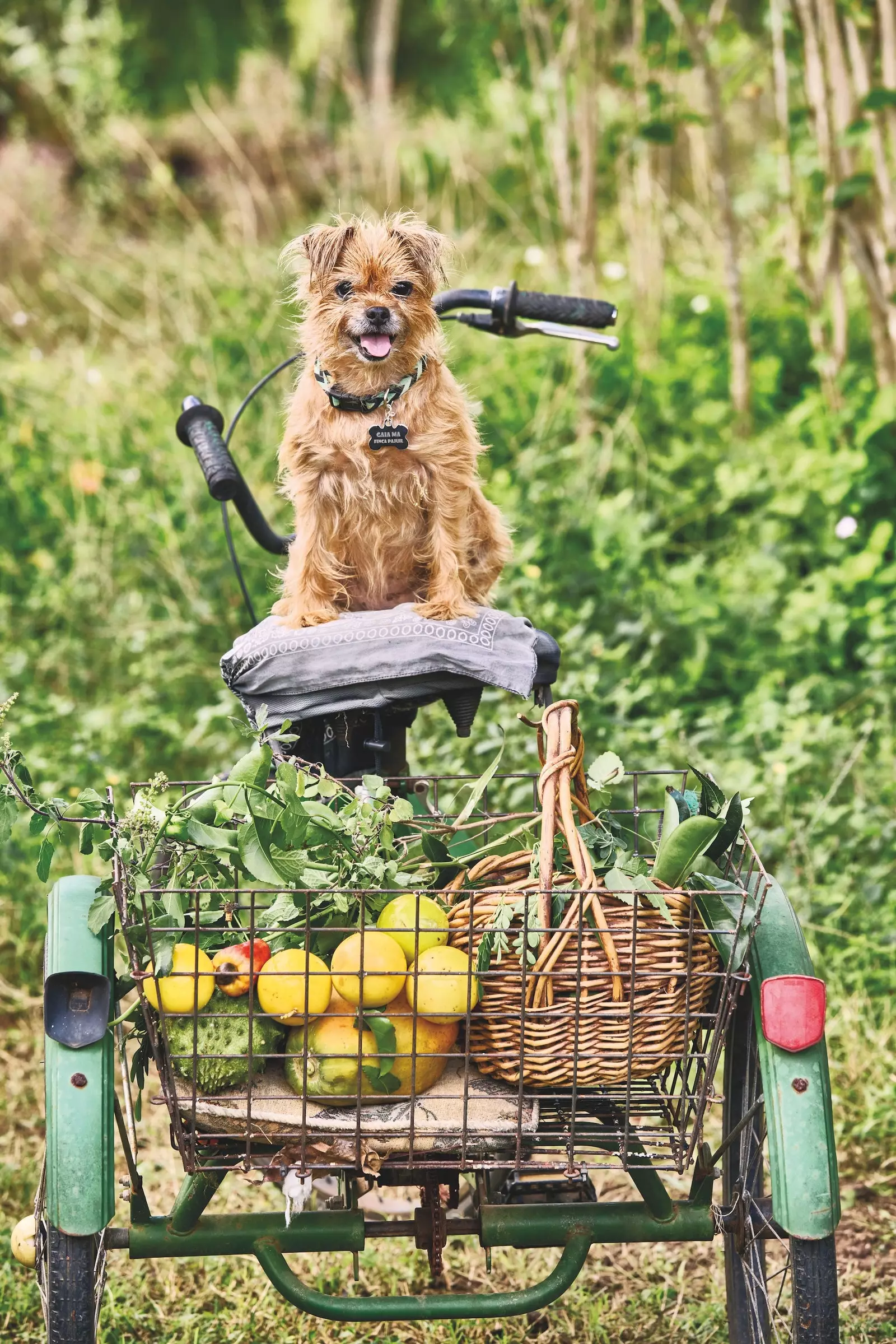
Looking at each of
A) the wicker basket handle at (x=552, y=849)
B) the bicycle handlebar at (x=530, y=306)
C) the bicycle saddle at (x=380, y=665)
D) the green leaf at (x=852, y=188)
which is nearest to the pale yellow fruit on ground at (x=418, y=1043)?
the wicker basket handle at (x=552, y=849)

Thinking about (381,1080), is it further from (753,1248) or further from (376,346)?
(376,346)

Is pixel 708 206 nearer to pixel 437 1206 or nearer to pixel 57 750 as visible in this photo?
pixel 57 750

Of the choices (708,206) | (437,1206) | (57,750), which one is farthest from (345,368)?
(708,206)

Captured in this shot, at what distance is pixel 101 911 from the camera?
190cm

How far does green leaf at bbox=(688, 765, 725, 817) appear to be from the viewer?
6.48 feet

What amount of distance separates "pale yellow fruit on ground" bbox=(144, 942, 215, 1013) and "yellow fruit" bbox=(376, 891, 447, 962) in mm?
231

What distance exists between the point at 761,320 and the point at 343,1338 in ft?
17.4

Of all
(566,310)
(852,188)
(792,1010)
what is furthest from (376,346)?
(852,188)

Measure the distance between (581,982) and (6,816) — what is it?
0.76 m

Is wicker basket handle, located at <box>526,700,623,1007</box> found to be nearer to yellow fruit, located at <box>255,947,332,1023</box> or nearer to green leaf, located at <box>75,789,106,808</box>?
yellow fruit, located at <box>255,947,332,1023</box>

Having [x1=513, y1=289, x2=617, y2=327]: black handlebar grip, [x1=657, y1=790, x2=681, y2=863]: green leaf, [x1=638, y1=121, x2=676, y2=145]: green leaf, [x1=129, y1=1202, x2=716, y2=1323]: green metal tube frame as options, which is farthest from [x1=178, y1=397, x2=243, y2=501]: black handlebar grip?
[x1=638, y1=121, x2=676, y2=145]: green leaf

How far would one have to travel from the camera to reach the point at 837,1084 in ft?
10.6

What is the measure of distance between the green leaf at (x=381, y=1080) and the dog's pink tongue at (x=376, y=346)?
106cm

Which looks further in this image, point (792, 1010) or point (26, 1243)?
point (26, 1243)
